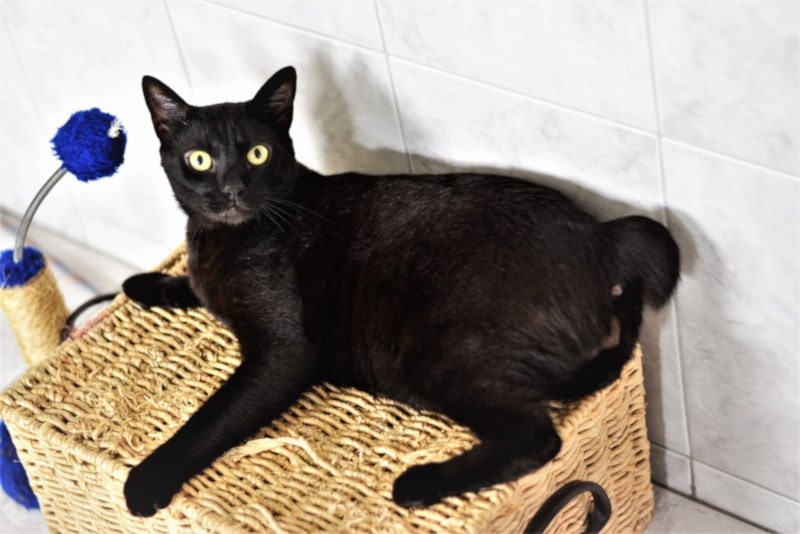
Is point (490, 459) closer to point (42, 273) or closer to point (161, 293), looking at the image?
point (161, 293)

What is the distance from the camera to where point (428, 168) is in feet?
5.01

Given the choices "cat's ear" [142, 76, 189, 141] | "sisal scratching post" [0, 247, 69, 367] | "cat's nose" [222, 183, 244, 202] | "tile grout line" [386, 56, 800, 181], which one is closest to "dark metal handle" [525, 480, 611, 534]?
"tile grout line" [386, 56, 800, 181]

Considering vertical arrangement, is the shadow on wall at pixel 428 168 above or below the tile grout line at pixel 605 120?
below

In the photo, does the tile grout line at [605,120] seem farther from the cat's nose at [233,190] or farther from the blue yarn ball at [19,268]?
the blue yarn ball at [19,268]

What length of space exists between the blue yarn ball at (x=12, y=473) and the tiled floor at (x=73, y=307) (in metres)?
0.04

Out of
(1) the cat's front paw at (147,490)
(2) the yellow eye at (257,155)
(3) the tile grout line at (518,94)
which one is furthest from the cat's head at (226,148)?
(1) the cat's front paw at (147,490)

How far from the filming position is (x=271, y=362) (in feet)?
4.50

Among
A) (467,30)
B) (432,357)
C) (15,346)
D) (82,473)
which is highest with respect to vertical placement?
(467,30)

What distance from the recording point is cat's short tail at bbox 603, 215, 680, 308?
128 centimetres

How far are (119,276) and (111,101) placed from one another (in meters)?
0.44

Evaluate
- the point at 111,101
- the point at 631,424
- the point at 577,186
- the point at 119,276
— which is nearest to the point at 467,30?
the point at 577,186

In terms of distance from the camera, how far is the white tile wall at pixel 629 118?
3.78 ft

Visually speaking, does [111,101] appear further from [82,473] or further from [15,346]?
[82,473]

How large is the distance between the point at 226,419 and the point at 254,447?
0.05m
